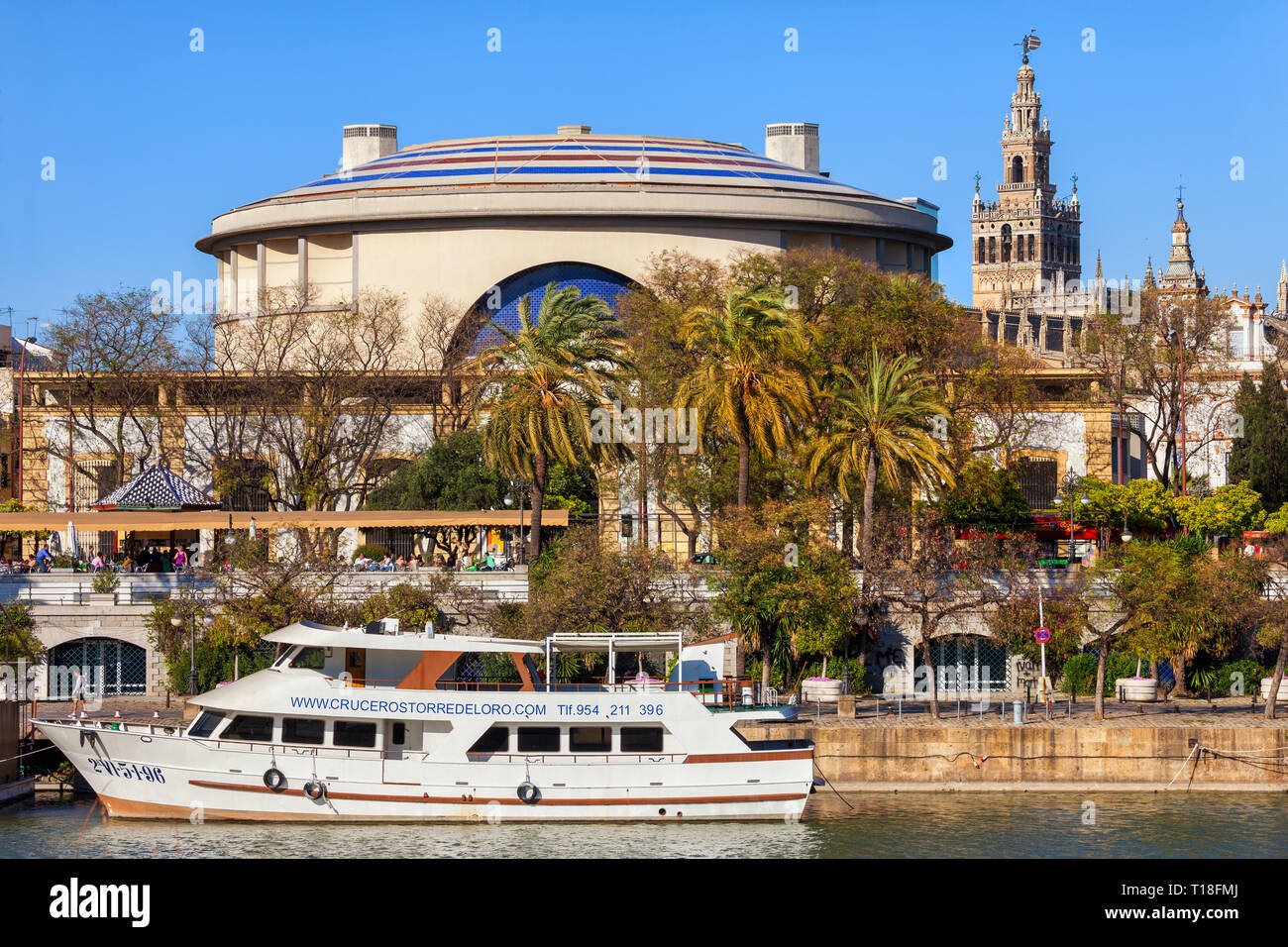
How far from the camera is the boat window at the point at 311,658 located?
36812 mm

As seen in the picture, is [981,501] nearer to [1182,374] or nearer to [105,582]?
[1182,374]

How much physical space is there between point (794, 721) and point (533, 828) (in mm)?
7521

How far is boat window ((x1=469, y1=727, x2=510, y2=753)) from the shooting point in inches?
1419

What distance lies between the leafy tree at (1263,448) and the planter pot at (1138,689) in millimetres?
28930

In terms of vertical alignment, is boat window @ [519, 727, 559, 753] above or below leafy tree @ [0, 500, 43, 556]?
below

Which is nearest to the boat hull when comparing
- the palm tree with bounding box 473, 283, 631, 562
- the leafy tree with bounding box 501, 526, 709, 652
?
the leafy tree with bounding box 501, 526, 709, 652

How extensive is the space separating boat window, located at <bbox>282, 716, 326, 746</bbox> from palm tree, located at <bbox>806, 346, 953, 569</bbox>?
1683 cm

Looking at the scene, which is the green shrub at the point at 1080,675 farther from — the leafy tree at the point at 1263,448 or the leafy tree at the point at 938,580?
the leafy tree at the point at 1263,448

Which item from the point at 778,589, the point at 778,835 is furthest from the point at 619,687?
the point at 778,589

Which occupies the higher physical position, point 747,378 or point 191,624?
point 747,378

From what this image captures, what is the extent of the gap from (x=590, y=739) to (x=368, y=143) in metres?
62.3

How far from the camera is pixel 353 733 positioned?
35.9 m

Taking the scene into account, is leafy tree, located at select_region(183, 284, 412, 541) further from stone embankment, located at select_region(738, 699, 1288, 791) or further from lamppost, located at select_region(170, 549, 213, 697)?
stone embankment, located at select_region(738, 699, 1288, 791)

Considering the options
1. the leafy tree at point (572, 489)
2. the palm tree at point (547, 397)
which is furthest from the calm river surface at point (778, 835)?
the leafy tree at point (572, 489)
